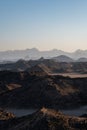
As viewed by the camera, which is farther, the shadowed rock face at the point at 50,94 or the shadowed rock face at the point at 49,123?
the shadowed rock face at the point at 50,94

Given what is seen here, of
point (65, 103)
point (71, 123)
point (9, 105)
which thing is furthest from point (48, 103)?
point (71, 123)

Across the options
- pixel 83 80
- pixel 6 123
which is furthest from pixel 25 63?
pixel 6 123

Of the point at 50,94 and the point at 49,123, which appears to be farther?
the point at 50,94

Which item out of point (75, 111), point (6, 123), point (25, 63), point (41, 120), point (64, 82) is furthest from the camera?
point (25, 63)

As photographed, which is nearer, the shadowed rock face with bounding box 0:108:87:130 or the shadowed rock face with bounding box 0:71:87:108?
the shadowed rock face with bounding box 0:108:87:130

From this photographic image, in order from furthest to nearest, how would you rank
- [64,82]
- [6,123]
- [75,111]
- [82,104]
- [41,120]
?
[64,82], [82,104], [75,111], [6,123], [41,120]

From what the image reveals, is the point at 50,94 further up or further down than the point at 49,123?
further up

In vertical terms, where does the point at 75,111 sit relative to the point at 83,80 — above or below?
below

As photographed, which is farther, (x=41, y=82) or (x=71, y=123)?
(x=41, y=82)

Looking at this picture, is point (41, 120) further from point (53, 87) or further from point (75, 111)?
point (53, 87)
